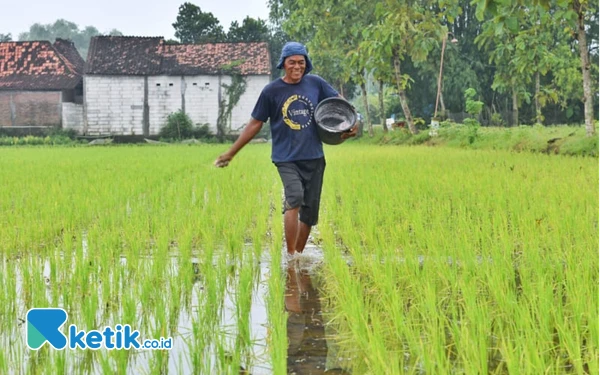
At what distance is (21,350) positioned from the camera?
2691 mm

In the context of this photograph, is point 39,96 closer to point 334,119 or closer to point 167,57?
point 167,57

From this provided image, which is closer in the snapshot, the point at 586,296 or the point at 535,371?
the point at 535,371

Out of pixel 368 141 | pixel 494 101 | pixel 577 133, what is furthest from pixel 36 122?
pixel 577 133

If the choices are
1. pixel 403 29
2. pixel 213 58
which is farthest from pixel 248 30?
pixel 403 29

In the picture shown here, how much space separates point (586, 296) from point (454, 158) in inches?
409

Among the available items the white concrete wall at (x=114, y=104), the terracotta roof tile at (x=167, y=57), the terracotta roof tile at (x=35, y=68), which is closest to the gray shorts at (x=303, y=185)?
the terracotta roof tile at (x=167, y=57)

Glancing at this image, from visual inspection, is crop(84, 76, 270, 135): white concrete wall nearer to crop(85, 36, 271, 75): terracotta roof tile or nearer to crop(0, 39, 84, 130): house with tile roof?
crop(85, 36, 271, 75): terracotta roof tile

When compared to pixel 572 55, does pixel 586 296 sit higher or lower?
lower

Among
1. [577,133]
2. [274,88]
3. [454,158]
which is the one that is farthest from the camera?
[577,133]

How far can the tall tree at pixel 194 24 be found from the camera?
148ft

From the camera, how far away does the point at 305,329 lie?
121 inches

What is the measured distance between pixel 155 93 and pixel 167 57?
7.17 feet

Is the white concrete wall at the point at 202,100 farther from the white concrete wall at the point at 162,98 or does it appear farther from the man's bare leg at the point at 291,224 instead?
the man's bare leg at the point at 291,224

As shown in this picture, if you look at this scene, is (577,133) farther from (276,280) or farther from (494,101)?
(494,101)
